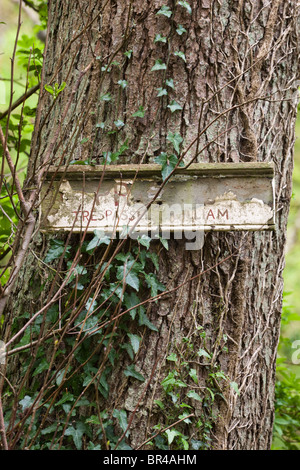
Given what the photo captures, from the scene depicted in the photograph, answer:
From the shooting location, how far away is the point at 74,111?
2184 millimetres

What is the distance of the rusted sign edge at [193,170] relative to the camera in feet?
6.20

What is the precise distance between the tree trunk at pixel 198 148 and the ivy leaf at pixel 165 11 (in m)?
0.02

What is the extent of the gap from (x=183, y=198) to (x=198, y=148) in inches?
9.5

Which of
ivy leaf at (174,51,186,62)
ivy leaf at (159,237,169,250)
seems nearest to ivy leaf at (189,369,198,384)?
ivy leaf at (159,237,169,250)

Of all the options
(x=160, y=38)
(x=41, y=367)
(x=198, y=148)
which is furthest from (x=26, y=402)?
(x=160, y=38)

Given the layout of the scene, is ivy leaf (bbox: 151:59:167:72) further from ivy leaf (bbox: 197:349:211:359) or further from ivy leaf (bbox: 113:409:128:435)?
ivy leaf (bbox: 113:409:128:435)

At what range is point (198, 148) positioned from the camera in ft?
6.40

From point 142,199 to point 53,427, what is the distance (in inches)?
42.1

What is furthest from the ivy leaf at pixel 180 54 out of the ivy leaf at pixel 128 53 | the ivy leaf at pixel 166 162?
the ivy leaf at pixel 166 162

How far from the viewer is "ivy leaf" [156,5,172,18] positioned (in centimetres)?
201

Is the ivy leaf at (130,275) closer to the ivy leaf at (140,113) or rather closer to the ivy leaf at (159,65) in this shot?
the ivy leaf at (140,113)

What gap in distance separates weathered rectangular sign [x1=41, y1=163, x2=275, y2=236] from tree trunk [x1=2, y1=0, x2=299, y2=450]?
0.14 m
